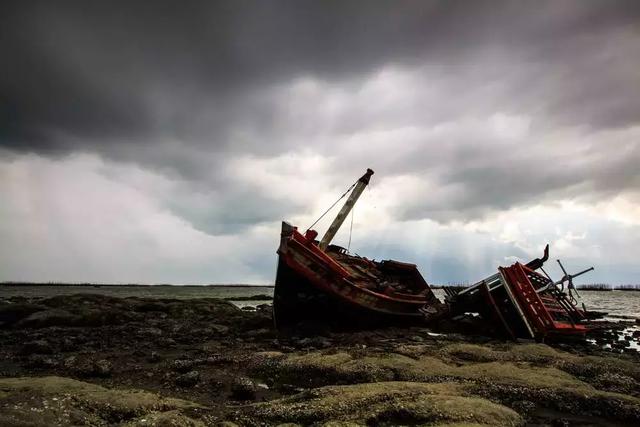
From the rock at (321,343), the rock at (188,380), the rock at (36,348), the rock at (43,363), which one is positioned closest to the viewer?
the rock at (188,380)

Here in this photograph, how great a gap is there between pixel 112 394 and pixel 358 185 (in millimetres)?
21464

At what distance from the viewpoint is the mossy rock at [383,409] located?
640 centimetres

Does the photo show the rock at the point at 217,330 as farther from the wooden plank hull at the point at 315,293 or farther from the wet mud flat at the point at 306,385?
the wet mud flat at the point at 306,385

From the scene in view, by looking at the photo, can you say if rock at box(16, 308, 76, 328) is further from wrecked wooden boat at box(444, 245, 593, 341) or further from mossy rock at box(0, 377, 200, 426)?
wrecked wooden boat at box(444, 245, 593, 341)

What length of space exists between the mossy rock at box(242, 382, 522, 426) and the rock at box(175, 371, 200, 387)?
266 cm

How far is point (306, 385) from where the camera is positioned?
943 centimetres

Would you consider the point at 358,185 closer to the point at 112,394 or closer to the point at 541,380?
the point at 541,380

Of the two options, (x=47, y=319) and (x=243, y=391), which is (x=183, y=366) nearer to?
(x=243, y=391)

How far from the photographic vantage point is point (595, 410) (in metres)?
7.66

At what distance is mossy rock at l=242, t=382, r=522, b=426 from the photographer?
6.40 m

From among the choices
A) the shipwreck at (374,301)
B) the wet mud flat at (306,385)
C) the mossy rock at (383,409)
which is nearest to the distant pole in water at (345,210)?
the shipwreck at (374,301)

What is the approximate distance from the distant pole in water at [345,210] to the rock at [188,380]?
16.2 m

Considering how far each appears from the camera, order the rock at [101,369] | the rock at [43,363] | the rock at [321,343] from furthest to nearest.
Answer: the rock at [321,343] < the rock at [43,363] < the rock at [101,369]

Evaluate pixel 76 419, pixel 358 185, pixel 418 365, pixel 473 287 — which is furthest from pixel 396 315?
pixel 76 419
